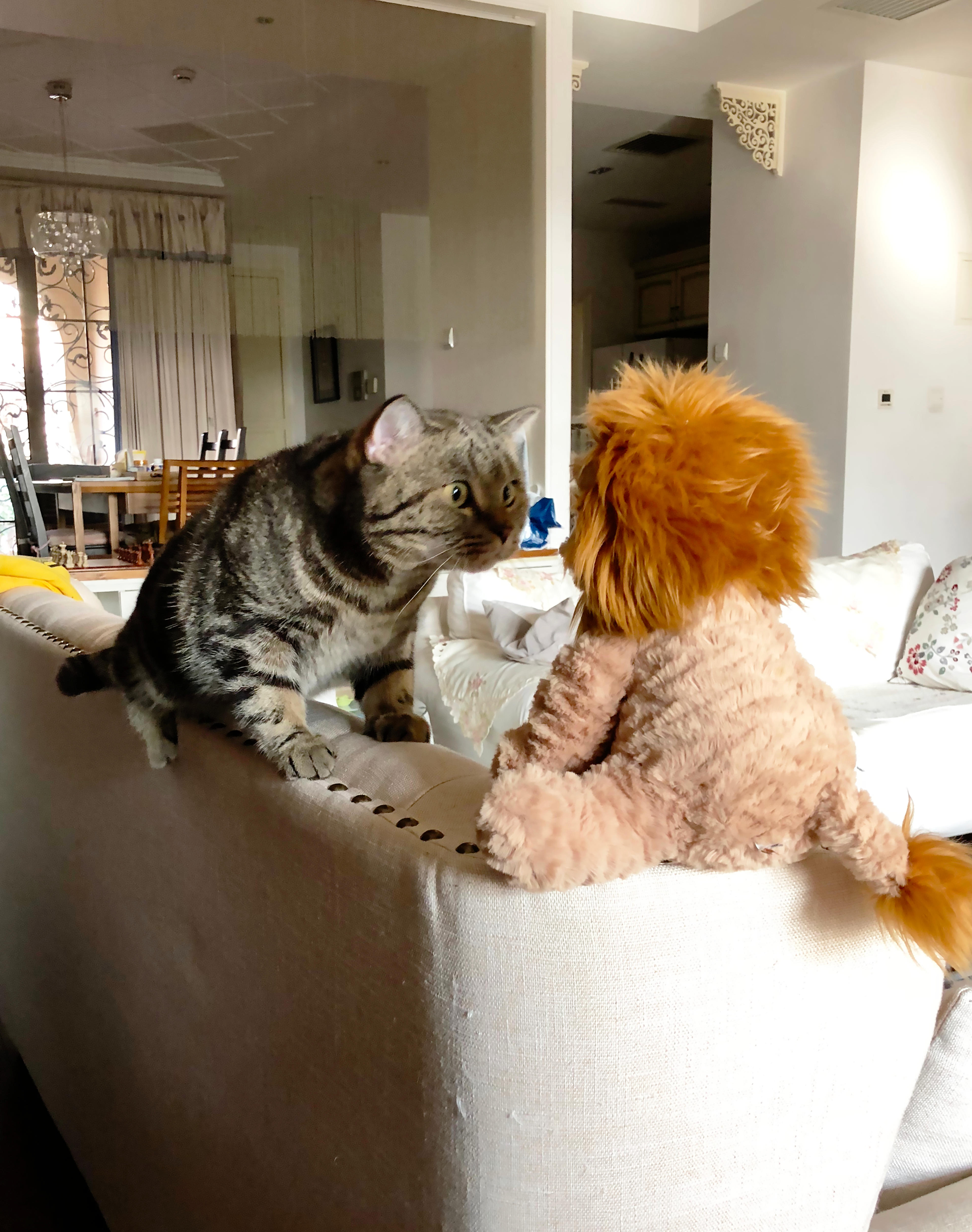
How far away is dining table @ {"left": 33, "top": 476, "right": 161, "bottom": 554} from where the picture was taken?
138 inches

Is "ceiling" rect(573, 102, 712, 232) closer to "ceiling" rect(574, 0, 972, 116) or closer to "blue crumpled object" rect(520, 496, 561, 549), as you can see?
"ceiling" rect(574, 0, 972, 116)

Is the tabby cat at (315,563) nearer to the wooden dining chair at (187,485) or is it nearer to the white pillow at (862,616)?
the white pillow at (862,616)

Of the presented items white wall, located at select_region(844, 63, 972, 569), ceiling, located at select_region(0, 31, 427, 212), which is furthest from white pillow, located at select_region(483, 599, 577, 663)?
white wall, located at select_region(844, 63, 972, 569)

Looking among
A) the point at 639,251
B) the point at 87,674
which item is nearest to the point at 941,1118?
the point at 87,674

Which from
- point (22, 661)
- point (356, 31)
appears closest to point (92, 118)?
point (356, 31)

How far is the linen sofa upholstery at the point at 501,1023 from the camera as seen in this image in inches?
17.3

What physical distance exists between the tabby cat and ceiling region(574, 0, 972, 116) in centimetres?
356

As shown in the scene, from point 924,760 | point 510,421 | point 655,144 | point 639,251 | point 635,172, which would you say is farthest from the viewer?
point 639,251

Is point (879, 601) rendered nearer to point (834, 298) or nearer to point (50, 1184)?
point (834, 298)

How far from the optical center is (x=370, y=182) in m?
3.74

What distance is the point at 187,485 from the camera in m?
3.43

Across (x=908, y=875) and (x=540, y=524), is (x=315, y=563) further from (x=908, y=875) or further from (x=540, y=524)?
(x=540, y=524)

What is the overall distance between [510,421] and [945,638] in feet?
7.07

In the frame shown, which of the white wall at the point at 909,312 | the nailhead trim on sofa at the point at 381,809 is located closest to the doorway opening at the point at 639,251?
the white wall at the point at 909,312
